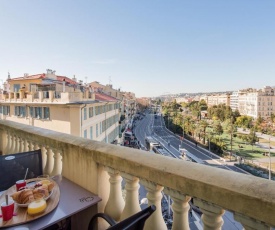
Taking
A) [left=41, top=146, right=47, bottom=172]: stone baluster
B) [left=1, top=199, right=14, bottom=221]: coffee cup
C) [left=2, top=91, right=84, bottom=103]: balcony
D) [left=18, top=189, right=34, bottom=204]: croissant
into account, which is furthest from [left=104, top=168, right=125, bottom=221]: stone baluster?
[left=2, top=91, right=84, bottom=103]: balcony

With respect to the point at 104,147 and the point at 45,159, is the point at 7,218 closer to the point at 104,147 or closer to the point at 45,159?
the point at 104,147

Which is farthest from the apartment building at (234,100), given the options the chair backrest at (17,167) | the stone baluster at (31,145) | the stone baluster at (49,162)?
the chair backrest at (17,167)

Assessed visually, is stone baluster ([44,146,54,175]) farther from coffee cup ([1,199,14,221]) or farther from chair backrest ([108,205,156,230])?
chair backrest ([108,205,156,230])

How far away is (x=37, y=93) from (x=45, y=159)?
17727mm

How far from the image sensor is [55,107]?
1725cm

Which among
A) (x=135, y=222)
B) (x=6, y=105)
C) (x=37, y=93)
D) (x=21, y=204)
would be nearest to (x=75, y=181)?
(x=21, y=204)

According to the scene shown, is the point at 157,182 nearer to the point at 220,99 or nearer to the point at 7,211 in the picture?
the point at 7,211

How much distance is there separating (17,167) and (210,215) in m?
2.49

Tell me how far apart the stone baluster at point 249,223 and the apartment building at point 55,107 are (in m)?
15.3

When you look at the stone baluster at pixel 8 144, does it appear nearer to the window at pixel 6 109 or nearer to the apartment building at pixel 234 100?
the window at pixel 6 109

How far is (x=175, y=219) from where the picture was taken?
5.16ft

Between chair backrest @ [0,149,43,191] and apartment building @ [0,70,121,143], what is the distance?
13057 mm

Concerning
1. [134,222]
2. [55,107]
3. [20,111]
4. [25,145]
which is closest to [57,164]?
[25,145]

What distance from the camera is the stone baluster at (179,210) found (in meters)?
1.50
